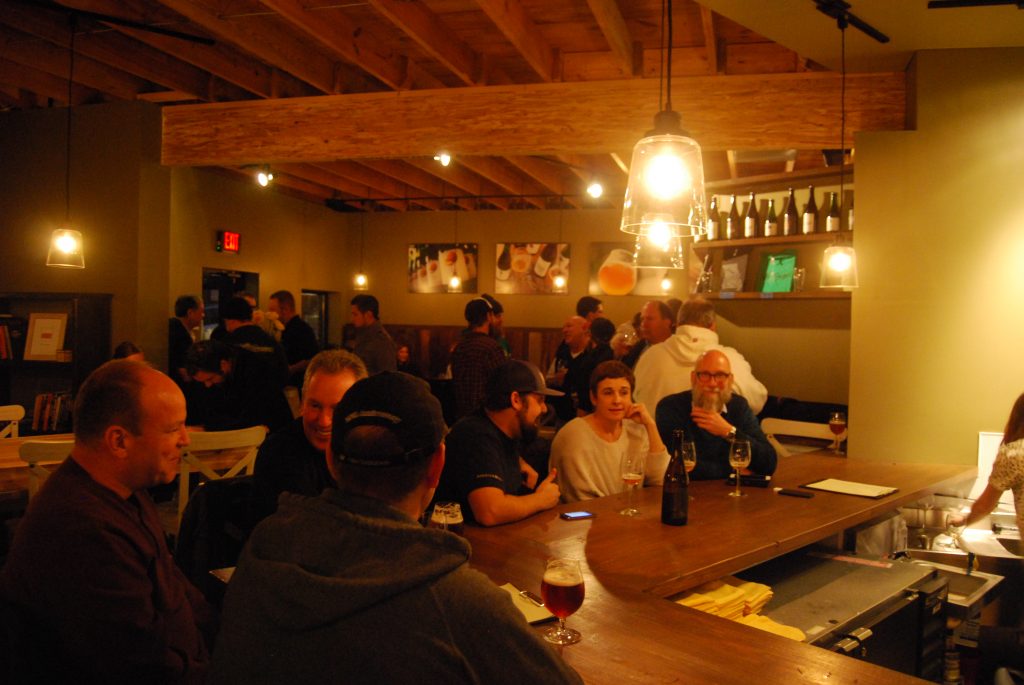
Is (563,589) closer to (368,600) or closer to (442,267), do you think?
(368,600)

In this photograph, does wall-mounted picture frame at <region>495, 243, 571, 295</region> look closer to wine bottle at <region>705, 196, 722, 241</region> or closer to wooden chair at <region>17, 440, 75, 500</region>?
wine bottle at <region>705, 196, 722, 241</region>

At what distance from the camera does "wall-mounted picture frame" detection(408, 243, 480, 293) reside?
37.1 feet

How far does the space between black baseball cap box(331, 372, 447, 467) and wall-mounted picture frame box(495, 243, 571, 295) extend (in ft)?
31.3

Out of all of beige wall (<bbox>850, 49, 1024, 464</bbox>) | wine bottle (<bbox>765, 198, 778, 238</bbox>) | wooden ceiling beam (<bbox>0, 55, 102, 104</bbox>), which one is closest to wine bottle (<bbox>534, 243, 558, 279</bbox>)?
wine bottle (<bbox>765, 198, 778, 238</bbox>)

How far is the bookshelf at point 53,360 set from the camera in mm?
5984

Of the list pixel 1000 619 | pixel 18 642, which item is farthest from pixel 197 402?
pixel 1000 619

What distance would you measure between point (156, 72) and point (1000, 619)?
6383 mm

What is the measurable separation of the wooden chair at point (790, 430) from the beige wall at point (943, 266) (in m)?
0.70

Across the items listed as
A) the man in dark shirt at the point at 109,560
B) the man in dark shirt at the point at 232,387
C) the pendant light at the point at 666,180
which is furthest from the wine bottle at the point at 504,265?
the man in dark shirt at the point at 109,560

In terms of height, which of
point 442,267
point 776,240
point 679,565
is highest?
point 442,267

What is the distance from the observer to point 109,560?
1638mm

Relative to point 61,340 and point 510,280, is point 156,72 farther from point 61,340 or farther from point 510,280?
point 510,280

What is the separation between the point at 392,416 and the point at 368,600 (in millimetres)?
319

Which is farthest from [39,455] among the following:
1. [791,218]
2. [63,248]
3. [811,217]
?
[791,218]
